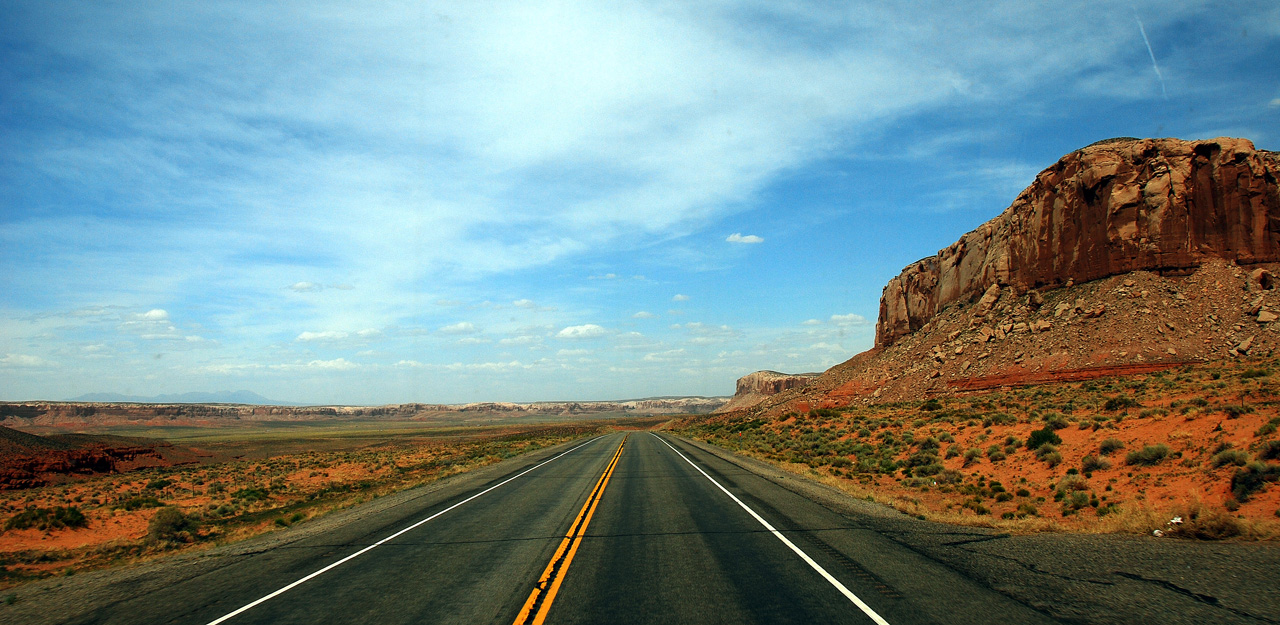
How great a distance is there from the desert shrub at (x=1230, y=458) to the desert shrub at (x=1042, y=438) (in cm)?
643

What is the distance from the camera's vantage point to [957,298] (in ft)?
248

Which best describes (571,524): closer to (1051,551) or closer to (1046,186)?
(1051,551)

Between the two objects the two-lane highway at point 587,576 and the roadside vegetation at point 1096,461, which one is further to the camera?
the roadside vegetation at point 1096,461

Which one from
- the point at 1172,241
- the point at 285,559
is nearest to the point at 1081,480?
the point at 285,559

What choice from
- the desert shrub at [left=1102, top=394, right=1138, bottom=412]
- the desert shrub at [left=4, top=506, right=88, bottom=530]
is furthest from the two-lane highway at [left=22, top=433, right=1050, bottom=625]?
the desert shrub at [left=1102, top=394, right=1138, bottom=412]

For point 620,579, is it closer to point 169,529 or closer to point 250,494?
point 169,529

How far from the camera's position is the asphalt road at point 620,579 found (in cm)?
631

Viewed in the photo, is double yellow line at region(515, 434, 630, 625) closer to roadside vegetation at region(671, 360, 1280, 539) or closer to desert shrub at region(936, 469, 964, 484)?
roadside vegetation at region(671, 360, 1280, 539)

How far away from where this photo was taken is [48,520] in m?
20.0

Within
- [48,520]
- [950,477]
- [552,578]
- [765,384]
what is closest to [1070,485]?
[950,477]

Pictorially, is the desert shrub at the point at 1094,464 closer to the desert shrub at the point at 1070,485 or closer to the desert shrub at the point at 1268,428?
the desert shrub at the point at 1070,485

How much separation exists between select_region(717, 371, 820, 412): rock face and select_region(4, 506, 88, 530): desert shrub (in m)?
134

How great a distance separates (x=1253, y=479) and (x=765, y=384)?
15844cm

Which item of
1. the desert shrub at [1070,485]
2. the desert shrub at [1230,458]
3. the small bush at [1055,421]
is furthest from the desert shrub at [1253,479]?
the small bush at [1055,421]
